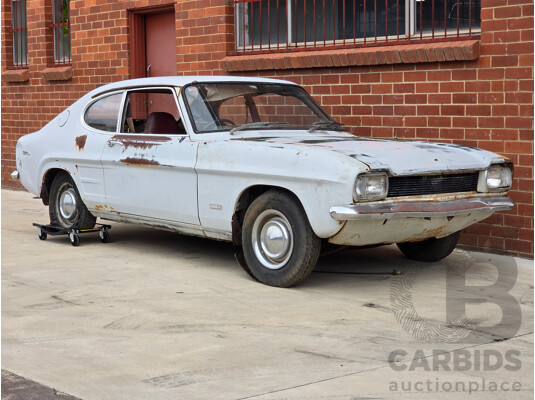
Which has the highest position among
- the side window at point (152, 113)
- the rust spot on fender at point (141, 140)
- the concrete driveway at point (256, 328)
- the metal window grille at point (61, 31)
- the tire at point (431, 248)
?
the metal window grille at point (61, 31)

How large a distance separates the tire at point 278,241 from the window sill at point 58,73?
295 inches

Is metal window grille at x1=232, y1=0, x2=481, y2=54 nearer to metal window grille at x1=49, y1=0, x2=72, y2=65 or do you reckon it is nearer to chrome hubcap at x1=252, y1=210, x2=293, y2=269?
chrome hubcap at x1=252, y1=210, x2=293, y2=269

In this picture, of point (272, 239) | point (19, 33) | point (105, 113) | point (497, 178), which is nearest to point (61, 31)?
point (19, 33)

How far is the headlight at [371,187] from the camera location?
6051 millimetres

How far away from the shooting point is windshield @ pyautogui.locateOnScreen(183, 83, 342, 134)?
7.39 m

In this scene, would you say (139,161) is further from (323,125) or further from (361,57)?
(361,57)

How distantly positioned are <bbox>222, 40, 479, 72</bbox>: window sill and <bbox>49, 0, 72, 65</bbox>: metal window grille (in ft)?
13.4

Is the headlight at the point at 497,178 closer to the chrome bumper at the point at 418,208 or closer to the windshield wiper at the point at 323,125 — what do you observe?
the chrome bumper at the point at 418,208

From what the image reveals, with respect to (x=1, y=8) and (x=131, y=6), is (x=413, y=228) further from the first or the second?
(x=1, y=8)

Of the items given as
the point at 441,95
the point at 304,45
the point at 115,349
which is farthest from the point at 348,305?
the point at 304,45

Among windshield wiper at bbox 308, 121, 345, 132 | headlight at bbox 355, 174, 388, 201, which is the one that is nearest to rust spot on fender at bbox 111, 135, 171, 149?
windshield wiper at bbox 308, 121, 345, 132

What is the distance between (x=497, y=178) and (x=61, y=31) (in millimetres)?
9088

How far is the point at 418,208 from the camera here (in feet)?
20.5

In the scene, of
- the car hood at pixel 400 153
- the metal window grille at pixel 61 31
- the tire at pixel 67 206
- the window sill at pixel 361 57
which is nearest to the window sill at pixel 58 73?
the metal window grille at pixel 61 31
